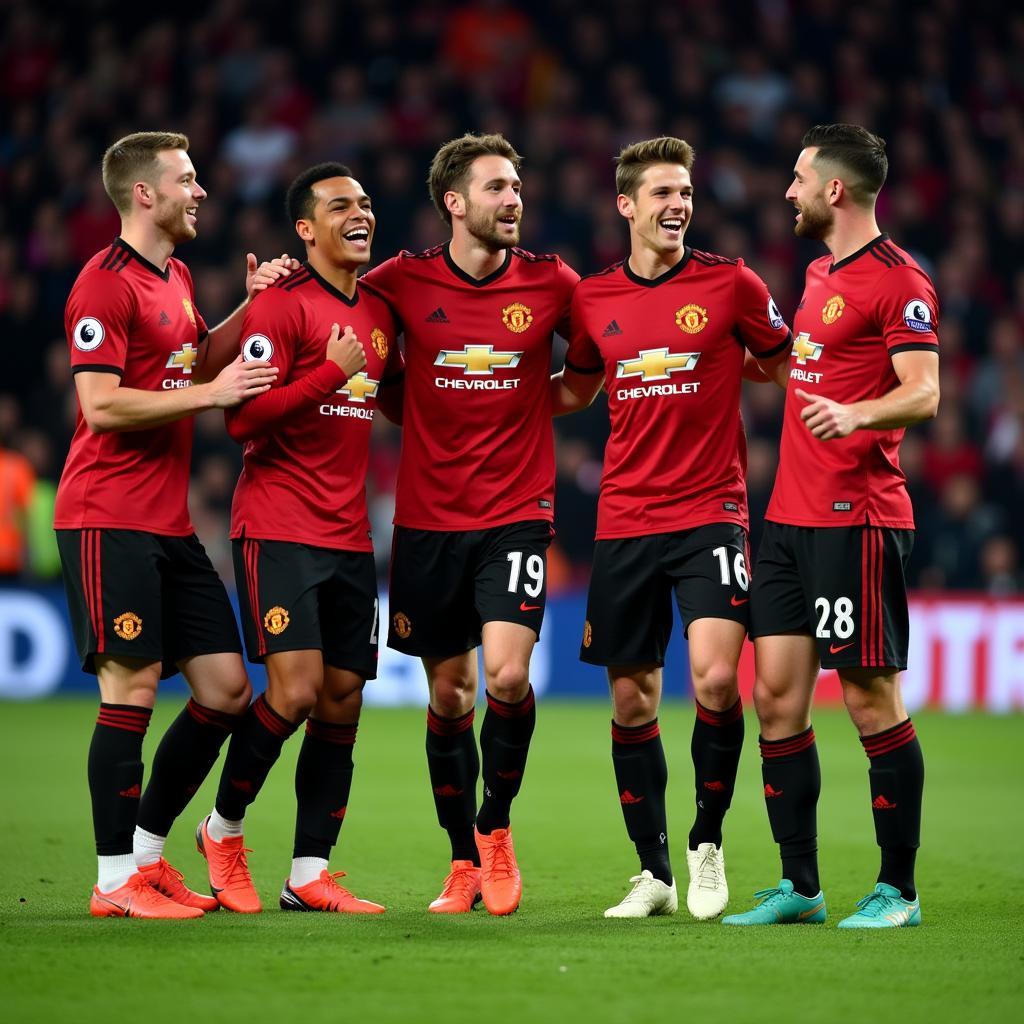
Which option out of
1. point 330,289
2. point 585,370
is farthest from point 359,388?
point 585,370

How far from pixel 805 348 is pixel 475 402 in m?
1.19

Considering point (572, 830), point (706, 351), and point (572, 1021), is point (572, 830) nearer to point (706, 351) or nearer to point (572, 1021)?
point (706, 351)

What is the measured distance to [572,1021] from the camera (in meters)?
3.99

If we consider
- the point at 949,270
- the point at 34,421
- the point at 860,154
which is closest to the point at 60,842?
the point at 860,154

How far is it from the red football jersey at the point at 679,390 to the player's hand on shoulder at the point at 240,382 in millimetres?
1203

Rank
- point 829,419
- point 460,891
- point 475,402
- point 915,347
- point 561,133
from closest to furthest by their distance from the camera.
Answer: point 829,419 → point 915,347 → point 460,891 → point 475,402 → point 561,133

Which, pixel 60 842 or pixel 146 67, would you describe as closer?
pixel 60 842

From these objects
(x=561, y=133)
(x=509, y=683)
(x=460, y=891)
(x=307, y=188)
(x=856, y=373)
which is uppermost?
(x=561, y=133)

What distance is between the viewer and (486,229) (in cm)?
598

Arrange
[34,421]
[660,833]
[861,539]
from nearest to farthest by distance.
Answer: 1. [861,539]
2. [660,833]
3. [34,421]

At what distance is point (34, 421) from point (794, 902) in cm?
993

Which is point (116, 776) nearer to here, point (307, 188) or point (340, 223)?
point (340, 223)

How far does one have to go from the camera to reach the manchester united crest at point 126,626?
5.49 m

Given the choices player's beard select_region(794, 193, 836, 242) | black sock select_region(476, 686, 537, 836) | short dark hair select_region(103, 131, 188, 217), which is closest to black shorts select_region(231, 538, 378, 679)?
black sock select_region(476, 686, 537, 836)
